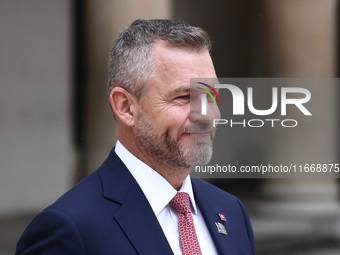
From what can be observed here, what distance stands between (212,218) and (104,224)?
20.3 inches

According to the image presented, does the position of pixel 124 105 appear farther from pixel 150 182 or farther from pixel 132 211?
pixel 132 211

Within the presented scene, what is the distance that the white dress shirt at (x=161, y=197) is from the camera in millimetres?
2086

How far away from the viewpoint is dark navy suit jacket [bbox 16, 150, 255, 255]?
1857mm

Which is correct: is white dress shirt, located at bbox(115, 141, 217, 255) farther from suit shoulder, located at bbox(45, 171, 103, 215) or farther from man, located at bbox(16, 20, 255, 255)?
suit shoulder, located at bbox(45, 171, 103, 215)

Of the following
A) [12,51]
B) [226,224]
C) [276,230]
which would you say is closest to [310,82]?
[276,230]

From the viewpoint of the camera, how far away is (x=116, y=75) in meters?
2.23

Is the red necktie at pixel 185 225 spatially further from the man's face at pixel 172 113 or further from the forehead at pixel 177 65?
the forehead at pixel 177 65

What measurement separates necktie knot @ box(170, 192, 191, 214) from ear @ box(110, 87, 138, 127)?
0.33 meters

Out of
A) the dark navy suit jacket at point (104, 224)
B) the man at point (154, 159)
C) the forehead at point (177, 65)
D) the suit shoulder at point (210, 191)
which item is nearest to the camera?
the dark navy suit jacket at point (104, 224)

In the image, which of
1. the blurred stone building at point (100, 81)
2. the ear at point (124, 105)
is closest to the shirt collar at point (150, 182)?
the ear at point (124, 105)

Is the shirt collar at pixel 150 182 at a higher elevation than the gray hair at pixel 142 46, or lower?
lower

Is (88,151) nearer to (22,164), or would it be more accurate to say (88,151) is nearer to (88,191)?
(22,164)

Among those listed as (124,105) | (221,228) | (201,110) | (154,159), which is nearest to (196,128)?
(201,110)

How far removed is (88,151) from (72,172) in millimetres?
233
